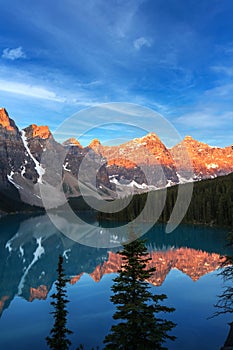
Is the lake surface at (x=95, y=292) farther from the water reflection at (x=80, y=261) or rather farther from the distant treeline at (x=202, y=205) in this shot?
the distant treeline at (x=202, y=205)

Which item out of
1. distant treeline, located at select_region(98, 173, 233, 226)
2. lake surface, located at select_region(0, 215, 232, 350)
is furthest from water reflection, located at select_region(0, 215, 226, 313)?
distant treeline, located at select_region(98, 173, 233, 226)

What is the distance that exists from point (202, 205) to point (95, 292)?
3100 inches

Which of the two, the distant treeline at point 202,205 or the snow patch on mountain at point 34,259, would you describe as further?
the distant treeline at point 202,205

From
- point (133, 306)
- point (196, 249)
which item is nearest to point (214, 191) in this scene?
point (196, 249)

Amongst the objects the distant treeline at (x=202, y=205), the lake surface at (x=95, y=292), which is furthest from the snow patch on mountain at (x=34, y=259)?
the distant treeline at (x=202, y=205)

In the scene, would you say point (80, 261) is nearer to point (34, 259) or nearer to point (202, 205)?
point (34, 259)

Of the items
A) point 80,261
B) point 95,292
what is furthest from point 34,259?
point 95,292

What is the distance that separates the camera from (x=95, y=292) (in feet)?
107

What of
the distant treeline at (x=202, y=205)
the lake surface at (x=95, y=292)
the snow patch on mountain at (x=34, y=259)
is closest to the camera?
the lake surface at (x=95, y=292)

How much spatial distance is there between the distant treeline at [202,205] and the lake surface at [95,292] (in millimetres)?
29883

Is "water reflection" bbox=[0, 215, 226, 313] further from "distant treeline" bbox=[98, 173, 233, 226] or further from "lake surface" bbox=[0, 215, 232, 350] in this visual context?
"distant treeline" bbox=[98, 173, 233, 226]

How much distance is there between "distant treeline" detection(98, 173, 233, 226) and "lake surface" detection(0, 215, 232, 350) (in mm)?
29883

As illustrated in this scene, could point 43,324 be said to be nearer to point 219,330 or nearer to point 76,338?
point 76,338

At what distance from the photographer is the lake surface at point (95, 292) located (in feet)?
70.2
